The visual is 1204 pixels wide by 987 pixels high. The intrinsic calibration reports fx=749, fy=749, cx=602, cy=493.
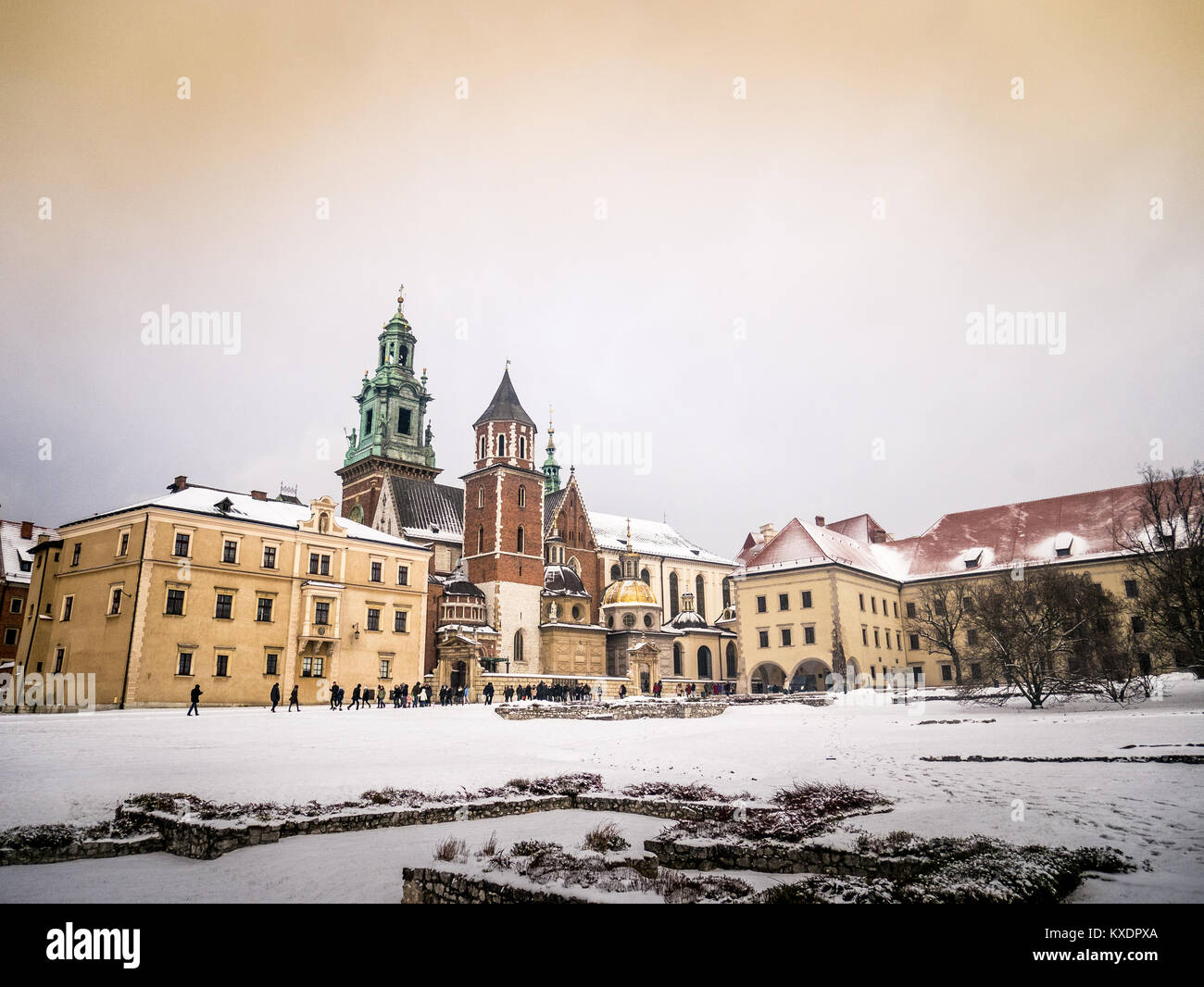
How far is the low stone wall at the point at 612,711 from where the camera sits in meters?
33.5

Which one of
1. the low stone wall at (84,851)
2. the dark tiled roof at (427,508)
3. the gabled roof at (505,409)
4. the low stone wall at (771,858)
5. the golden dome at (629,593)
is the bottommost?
the low stone wall at (84,851)

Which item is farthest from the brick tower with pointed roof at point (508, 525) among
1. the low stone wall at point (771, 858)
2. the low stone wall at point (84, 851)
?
the low stone wall at point (771, 858)

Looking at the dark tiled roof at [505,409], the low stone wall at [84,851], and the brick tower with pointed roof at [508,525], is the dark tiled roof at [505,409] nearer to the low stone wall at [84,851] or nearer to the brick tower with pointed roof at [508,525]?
the brick tower with pointed roof at [508,525]

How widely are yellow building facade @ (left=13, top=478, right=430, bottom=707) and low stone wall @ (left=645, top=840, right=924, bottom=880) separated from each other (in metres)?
36.9

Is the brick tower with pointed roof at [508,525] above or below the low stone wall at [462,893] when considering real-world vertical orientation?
above

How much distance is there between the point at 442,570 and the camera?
66.4 meters

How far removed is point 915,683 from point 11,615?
66.8m

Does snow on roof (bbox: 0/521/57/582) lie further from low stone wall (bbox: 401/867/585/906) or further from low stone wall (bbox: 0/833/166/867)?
low stone wall (bbox: 401/867/585/906)

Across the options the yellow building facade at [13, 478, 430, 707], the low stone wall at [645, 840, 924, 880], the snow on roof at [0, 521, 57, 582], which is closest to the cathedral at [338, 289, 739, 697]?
the yellow building facade at [13, 478, 430, 707]

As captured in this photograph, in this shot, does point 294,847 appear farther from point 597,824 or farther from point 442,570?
point 442,570

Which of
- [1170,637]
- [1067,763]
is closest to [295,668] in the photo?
[1067,763]

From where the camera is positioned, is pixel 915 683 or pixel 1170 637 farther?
pixel 915 683

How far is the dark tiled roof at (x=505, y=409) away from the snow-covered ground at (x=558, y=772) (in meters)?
39.3

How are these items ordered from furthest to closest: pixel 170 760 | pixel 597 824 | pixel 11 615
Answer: pixel 11 615, pixel 170 760, pixel 597 824
